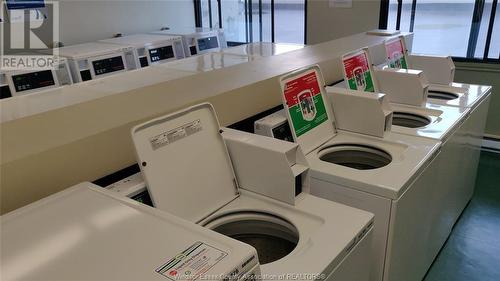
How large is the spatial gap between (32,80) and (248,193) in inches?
87.4

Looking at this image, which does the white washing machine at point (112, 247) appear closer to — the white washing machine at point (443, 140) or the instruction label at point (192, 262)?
the instruction label at point (192, 262)

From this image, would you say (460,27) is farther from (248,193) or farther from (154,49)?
(248,193)

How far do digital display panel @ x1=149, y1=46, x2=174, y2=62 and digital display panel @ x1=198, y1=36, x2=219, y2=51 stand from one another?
1.40 feet

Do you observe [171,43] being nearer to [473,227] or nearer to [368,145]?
[368,145]

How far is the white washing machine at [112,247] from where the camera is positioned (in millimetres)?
811

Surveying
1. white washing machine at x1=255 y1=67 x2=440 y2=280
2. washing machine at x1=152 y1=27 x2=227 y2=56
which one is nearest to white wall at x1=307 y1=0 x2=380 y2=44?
washing machine at x1=152 y1=27 x2=227 y2=56

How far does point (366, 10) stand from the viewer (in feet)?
15.4

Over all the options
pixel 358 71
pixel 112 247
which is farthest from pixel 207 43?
pixel 112 247

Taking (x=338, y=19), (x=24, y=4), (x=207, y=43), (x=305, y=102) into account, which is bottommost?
(x=305, y=102)

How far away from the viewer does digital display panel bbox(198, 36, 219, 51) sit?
4.52 metres

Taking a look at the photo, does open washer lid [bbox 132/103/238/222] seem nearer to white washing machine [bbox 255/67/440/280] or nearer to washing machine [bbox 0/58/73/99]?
white washing machine [bbox 255/67/440/280]

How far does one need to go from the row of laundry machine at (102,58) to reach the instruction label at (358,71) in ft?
7.20

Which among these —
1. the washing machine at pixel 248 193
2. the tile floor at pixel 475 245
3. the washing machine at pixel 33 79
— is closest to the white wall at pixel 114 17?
the washing machine at pixel 33 79

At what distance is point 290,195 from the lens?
Result: 1.53m
